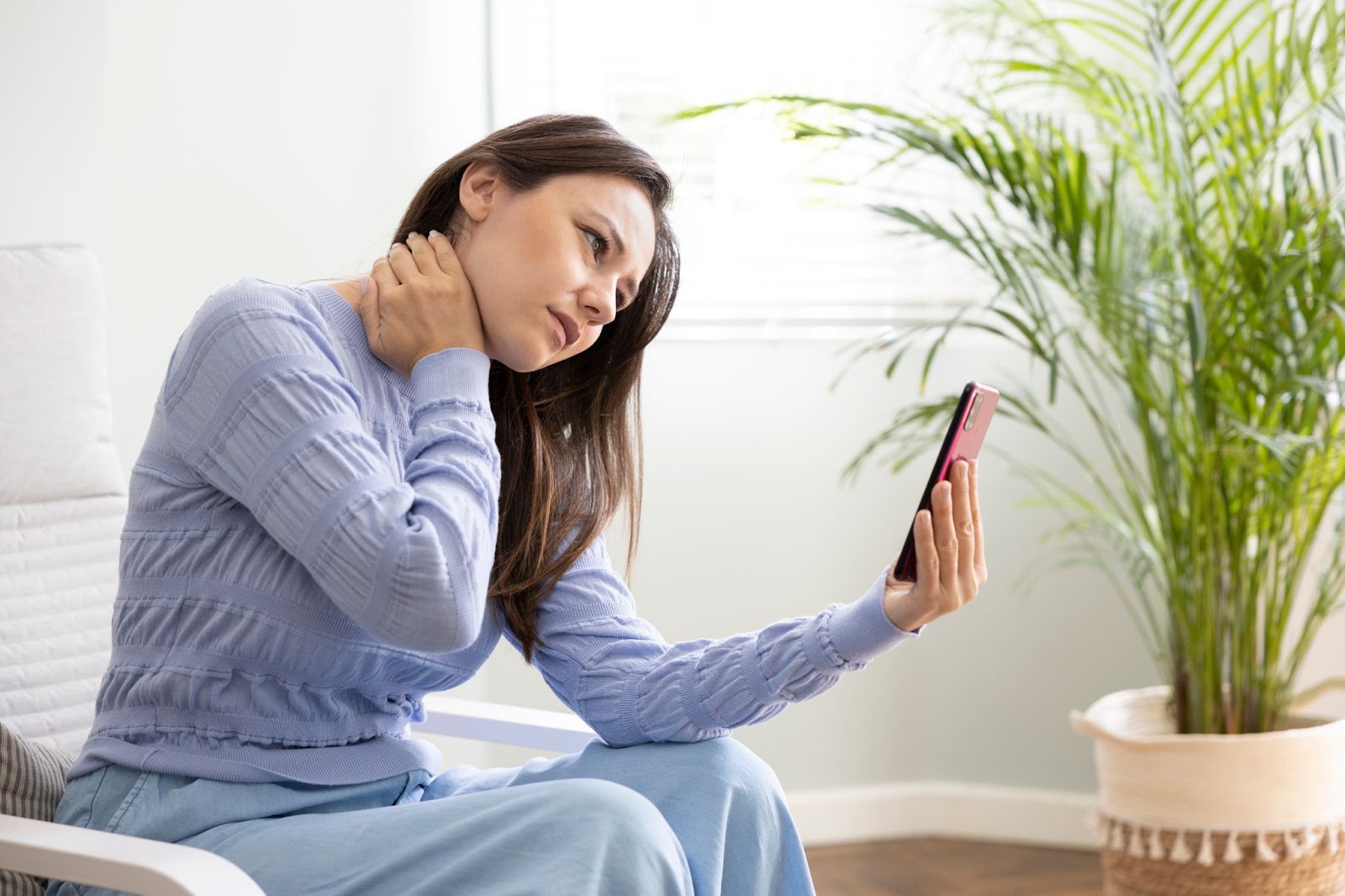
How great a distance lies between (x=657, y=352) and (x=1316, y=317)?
1.17 metres

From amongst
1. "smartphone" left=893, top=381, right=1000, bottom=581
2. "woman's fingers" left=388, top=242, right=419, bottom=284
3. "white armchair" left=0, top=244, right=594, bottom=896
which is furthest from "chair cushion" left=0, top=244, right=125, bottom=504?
"smartphone" left=893, top=381, right=1000, bottom=581

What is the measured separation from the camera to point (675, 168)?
8.91 feet

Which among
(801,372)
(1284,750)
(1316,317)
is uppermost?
(1316,317)

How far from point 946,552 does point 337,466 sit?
519 millimetres

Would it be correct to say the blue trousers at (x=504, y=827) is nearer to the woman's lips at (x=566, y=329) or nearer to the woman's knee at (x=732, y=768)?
the woman's knee at (x=732, y=768)

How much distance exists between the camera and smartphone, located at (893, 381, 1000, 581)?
3.89ft

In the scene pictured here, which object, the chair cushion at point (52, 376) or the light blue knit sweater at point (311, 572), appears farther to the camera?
the chair cushion at point (52, 376)

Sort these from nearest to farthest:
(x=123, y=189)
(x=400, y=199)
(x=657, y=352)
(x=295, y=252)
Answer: (x=123, y=189), (x=295, y=252), (x=400, y=199), (x=657, y=352)

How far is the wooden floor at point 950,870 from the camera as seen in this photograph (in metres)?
2.53

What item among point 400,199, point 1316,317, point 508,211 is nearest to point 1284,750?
point 1316,317

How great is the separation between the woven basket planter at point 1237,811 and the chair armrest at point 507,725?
3.38 ft

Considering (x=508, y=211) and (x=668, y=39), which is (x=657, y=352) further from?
(x=508, y=211)

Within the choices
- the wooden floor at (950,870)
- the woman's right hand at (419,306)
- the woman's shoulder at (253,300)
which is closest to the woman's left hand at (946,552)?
the woman's right hand at (419,306)

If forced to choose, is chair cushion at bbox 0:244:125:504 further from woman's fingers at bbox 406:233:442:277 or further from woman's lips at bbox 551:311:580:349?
woman's lips at bbox 551:311:580:349
